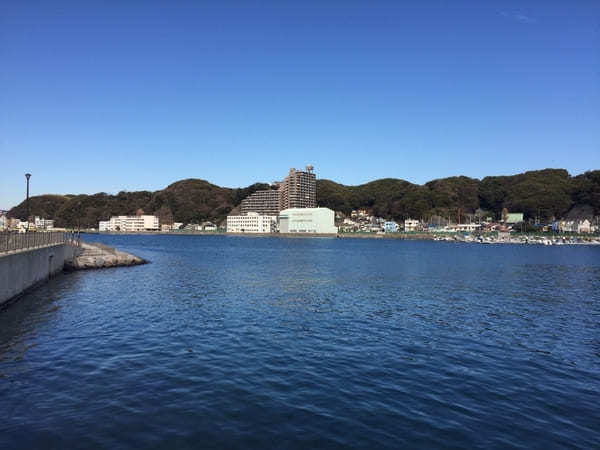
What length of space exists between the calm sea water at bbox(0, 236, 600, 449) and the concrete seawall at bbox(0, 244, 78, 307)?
1521mm

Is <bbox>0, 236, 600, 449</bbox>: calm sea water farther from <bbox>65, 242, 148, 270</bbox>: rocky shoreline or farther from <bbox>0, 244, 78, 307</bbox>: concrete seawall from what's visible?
<bbox>65, 242, 148, 270</bbox>: rocky shoreline

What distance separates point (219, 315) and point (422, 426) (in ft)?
53.7

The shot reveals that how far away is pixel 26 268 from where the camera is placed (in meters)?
30.8

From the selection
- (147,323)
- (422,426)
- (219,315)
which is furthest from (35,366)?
(422,426)

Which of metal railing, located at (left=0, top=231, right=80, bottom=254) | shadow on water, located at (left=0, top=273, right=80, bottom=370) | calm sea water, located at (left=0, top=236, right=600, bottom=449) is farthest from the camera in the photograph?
metal railing, located at (left=0, top=231, right=80, bottom=254)

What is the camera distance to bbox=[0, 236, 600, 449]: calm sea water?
969 cm

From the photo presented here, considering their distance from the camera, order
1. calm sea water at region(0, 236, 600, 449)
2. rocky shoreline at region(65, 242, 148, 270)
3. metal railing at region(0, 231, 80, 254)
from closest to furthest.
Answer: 1. calm sea water at region(0, 236, 600, 449)
2. metal railing at region(0, 231, 80, 254)
3. rocky shoreline at region(65, 242, 148, 270)

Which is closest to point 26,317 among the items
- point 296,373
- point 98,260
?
point 296,373

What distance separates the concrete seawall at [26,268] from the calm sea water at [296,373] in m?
1.52

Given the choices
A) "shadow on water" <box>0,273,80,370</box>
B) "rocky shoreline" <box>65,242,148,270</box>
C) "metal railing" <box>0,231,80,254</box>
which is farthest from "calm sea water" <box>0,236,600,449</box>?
"rocky shoreline" <box>65,242,148,270</box>

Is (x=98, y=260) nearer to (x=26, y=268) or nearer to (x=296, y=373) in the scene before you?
(x=26, y=268)

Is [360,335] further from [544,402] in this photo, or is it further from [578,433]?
[578,433]

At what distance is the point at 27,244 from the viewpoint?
32625 millimetres

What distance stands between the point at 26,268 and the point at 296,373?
91.4ft
